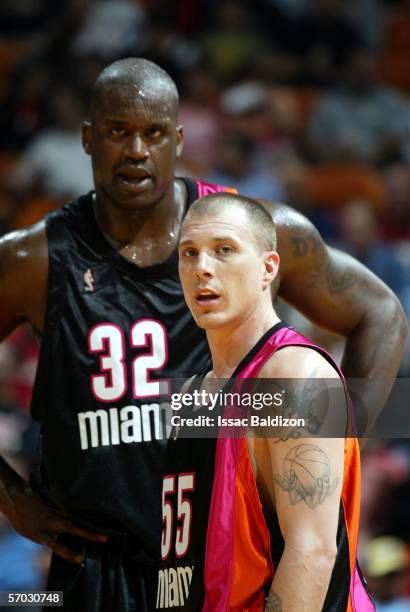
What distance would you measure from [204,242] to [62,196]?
5.33 metres

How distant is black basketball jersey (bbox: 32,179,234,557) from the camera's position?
365 cm

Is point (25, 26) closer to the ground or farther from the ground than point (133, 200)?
farther from the ground

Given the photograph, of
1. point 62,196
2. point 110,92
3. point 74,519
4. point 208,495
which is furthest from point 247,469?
point 62,196

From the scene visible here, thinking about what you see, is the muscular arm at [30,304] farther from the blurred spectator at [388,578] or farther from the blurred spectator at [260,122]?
the blurred spectator at [260,122]

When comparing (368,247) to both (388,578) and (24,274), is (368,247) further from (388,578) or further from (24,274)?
(24,274)

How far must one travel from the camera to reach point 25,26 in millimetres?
9633

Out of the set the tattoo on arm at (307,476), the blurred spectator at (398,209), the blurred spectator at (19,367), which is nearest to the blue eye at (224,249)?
the tattoo on arm at (307,476)

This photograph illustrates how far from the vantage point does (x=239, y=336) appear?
2891 millimetres

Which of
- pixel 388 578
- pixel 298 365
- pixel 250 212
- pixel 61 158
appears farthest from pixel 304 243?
pixel 61 158

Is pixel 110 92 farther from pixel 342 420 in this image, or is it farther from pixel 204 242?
pixel 342 420

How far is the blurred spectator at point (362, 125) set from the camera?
27.9 ft

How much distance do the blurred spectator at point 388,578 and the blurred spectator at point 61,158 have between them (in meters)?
3.52

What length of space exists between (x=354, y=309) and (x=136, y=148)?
38.1 inches

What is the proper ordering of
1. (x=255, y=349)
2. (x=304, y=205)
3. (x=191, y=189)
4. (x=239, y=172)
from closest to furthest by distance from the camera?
1. (x=255, y=349)
2. (x=191, y=189)
3. (x=304, y=205)
4. (x=239, y=172)
